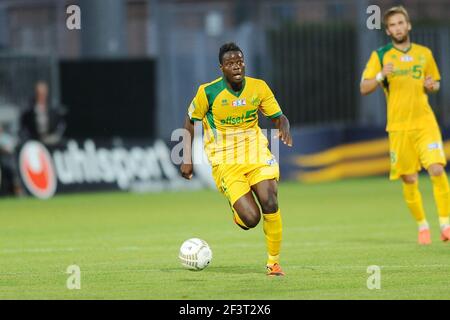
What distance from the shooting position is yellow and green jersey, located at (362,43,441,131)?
49.5 feet

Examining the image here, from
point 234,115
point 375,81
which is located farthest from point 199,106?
point 375,81

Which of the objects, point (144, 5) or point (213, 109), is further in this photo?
point (144, 5)

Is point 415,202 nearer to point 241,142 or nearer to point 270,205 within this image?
point 241,142

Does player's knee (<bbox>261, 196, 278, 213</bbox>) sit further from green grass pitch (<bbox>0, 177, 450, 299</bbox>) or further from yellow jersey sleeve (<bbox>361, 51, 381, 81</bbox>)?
yellow jersey sleeve (<bbox>361, 51, 381, 81</bbox>)

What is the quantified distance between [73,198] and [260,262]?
11.4 m

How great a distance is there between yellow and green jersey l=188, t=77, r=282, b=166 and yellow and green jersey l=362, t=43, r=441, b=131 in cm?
277

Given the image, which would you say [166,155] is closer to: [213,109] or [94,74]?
[94,74]

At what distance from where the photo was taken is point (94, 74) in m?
28.2

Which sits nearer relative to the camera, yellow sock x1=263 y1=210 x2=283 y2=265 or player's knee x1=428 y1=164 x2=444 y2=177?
yellow sock x1=263 y1=210 x2=283 y2=265

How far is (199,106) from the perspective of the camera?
12531 mm

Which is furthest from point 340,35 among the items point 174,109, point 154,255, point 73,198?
point 154,255

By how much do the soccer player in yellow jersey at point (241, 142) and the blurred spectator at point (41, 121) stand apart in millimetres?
12303

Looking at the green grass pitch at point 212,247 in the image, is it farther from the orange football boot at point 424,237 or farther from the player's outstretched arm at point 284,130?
the player's outstretched arm at point 284,130

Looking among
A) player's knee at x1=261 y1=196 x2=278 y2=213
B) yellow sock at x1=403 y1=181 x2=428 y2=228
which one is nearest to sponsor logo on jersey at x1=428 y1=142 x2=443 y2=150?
yellow sock at x1=403 y1=181 x2=428 y2=228
